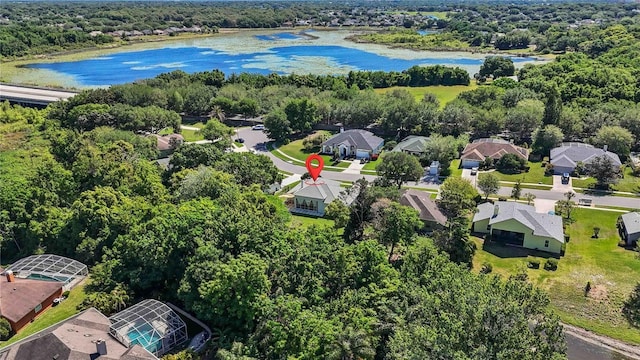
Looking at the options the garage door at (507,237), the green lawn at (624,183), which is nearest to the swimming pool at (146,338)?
the garage door at (507,237)

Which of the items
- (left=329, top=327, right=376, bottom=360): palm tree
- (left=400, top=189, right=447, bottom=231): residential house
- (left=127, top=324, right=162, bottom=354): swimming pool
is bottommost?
(left=400, top=189, right=447, bottom=231): residential house

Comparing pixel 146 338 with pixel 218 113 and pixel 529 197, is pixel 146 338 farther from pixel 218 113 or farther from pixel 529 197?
pixel 218 113

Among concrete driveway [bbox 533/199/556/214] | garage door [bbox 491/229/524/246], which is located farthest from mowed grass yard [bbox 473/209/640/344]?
concrete driveway [bbox 533/199/556/214]

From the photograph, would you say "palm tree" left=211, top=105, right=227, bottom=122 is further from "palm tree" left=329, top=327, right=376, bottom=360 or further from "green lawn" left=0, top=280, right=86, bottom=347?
"palm tree" left=329, top=327, right=376, bottom=360

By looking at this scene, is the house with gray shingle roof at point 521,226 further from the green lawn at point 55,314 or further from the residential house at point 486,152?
the green lawn at point 55,314

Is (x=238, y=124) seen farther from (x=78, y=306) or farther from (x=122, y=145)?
(x=78, y=306)

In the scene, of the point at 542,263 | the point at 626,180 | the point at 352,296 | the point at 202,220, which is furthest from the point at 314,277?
the point at 626,180

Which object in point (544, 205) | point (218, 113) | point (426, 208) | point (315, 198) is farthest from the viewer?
point (218, 113)

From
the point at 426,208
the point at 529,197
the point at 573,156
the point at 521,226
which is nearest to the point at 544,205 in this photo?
the point at 529,197
